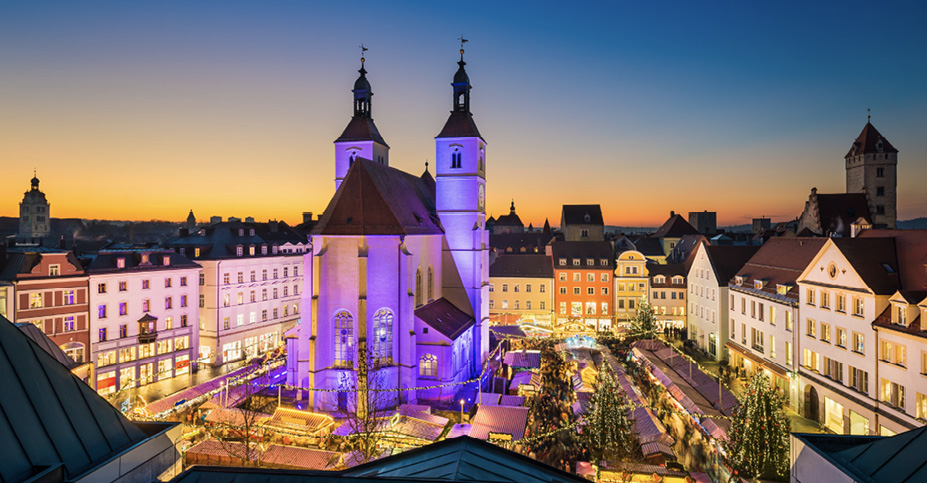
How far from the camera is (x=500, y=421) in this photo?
2597cm

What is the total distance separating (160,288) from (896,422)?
48670 millimetres

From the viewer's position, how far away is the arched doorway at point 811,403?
30062mm

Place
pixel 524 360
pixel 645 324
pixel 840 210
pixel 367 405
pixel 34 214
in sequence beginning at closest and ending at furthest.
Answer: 1. pixel 367 405
2. pixel 524 360
3. pixel 645 324
4. pixel 840 210
5. pixel 34 214

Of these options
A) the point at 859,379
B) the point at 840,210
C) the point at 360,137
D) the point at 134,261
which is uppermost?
the point at 360,137

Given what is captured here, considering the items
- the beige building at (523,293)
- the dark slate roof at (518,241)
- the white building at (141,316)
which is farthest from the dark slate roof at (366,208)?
the dark slate roof at (518,241)

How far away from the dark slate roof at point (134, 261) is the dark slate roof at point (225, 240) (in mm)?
2771

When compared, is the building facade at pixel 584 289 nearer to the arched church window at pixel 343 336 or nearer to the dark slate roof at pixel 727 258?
the dark slate roof at pixel 727 258

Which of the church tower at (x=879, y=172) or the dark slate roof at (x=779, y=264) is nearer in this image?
the dark slate roof at (x=779, y=264)

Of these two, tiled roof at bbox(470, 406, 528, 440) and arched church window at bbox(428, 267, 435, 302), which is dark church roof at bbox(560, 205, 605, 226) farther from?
tiled roof at bbox(470, 406, 528, 440)

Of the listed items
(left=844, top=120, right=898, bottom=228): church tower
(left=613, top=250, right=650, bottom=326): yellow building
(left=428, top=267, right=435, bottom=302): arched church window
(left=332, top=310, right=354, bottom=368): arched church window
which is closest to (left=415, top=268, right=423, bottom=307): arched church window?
(left=428, top=267, right=435, bottom=302): arched church window

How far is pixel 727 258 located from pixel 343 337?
119ft

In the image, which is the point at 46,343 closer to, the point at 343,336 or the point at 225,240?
the point at 343,336

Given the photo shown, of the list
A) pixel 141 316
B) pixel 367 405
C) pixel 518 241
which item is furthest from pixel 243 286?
pixel 518 241

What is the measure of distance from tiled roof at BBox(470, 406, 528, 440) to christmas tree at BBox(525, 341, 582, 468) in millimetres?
773
